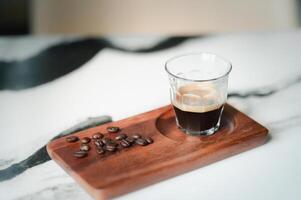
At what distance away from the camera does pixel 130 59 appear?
137 cm

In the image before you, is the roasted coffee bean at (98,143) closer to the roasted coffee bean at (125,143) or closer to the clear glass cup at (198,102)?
the roasted coffee bean at (125,143)

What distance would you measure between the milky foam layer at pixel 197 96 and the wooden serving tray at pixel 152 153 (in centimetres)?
5

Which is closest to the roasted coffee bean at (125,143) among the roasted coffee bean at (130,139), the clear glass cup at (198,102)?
the roasted coffee bean at (130,139)

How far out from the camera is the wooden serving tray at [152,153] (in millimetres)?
886

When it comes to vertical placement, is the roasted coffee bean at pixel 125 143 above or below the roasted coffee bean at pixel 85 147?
above

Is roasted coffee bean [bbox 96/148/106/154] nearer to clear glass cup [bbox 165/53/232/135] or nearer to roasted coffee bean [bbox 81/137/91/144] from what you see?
roasted coffee bean [bbox 81/137/91/144]

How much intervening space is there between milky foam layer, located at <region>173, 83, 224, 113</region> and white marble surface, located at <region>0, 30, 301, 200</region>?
10 centimetres

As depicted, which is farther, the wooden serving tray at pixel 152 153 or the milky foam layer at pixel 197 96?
the milky foam layer at pixel 197 96

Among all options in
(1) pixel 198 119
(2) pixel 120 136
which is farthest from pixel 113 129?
(1) pixel 198 119

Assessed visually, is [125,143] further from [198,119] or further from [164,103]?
[164,103]

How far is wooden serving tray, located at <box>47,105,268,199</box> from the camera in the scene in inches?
34.9

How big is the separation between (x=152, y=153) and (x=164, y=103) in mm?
246

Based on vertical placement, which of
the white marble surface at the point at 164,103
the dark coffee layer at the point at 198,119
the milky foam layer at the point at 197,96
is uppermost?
the milky foam layer at the point at 197,96

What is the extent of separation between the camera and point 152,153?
0.95 m
